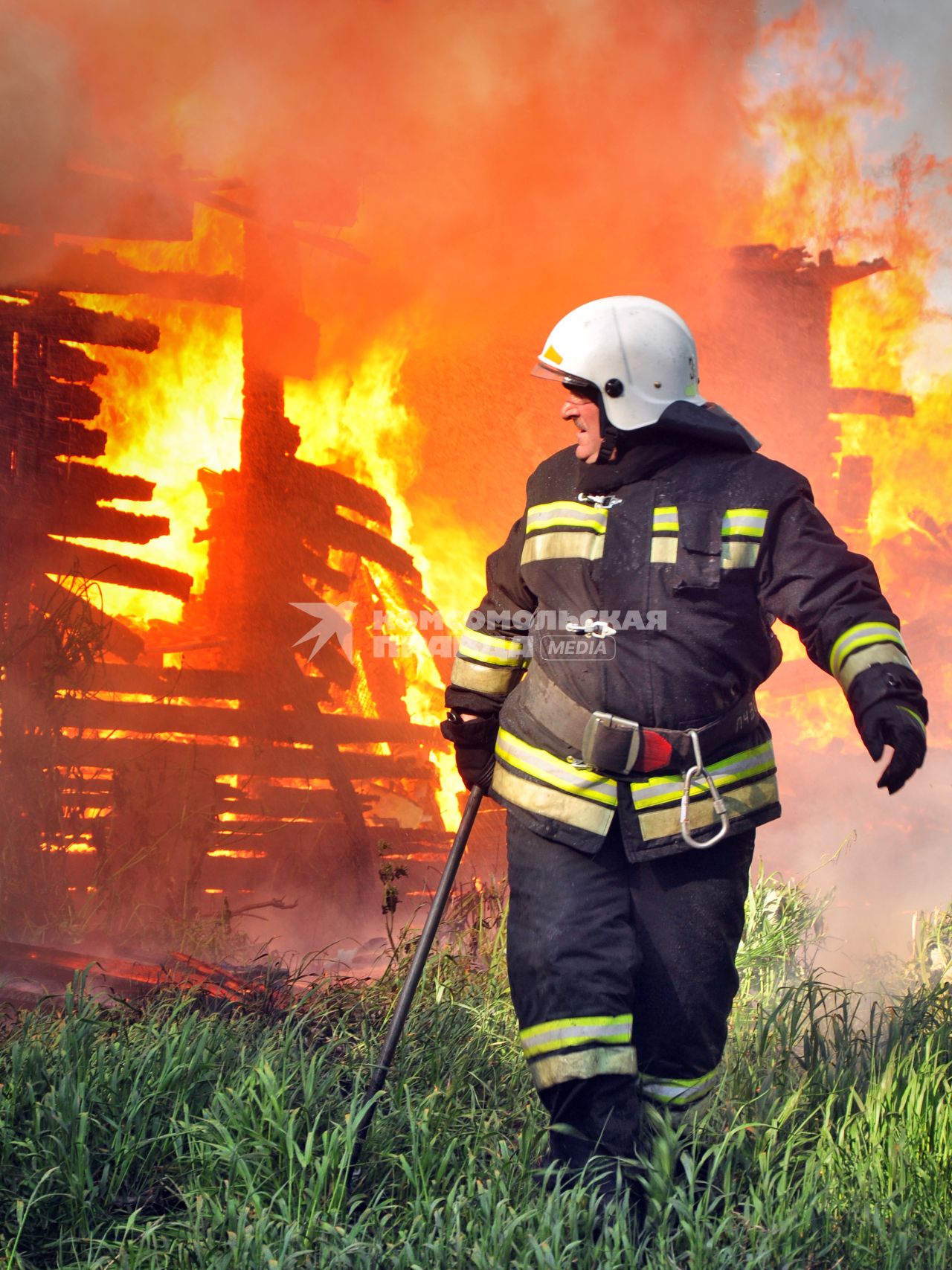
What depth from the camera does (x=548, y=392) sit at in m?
6.87

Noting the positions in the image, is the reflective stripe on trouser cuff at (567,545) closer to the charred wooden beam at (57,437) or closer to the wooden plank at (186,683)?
the wooden plank at (186,683)

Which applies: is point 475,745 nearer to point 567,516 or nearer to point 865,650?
point 567,516

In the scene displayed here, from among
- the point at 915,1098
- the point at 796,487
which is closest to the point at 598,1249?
the point at 915,1098

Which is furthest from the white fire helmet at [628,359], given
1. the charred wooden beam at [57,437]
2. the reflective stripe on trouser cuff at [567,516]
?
the charred wooden beam at [57,437]

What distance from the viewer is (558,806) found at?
2.77 meters

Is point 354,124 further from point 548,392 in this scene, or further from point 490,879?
point 490,879

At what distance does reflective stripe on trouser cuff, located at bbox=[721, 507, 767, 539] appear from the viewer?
8.91 ft

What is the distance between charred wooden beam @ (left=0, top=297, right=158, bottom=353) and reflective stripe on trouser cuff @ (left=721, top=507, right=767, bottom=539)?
4.05 meters

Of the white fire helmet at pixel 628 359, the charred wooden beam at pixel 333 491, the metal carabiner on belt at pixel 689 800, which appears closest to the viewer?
the metal carabiner on belt at pixel 689 800

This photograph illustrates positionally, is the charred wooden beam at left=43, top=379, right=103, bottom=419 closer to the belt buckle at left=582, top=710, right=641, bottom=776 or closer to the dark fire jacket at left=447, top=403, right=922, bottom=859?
the dark fire jacket at left=447, top=403, right=922, bottom=859

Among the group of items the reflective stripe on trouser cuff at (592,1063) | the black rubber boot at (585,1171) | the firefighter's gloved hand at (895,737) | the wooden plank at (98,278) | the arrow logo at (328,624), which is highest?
the wooden plank at (98,278)

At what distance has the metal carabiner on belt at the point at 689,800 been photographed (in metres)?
2.68

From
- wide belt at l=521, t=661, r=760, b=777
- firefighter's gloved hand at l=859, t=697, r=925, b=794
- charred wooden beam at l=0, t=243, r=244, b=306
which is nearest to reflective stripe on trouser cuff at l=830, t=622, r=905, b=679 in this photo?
firefighter's gloved hand at l=859, t=697, r=925, b=794

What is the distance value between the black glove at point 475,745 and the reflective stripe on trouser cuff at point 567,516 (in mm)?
570
